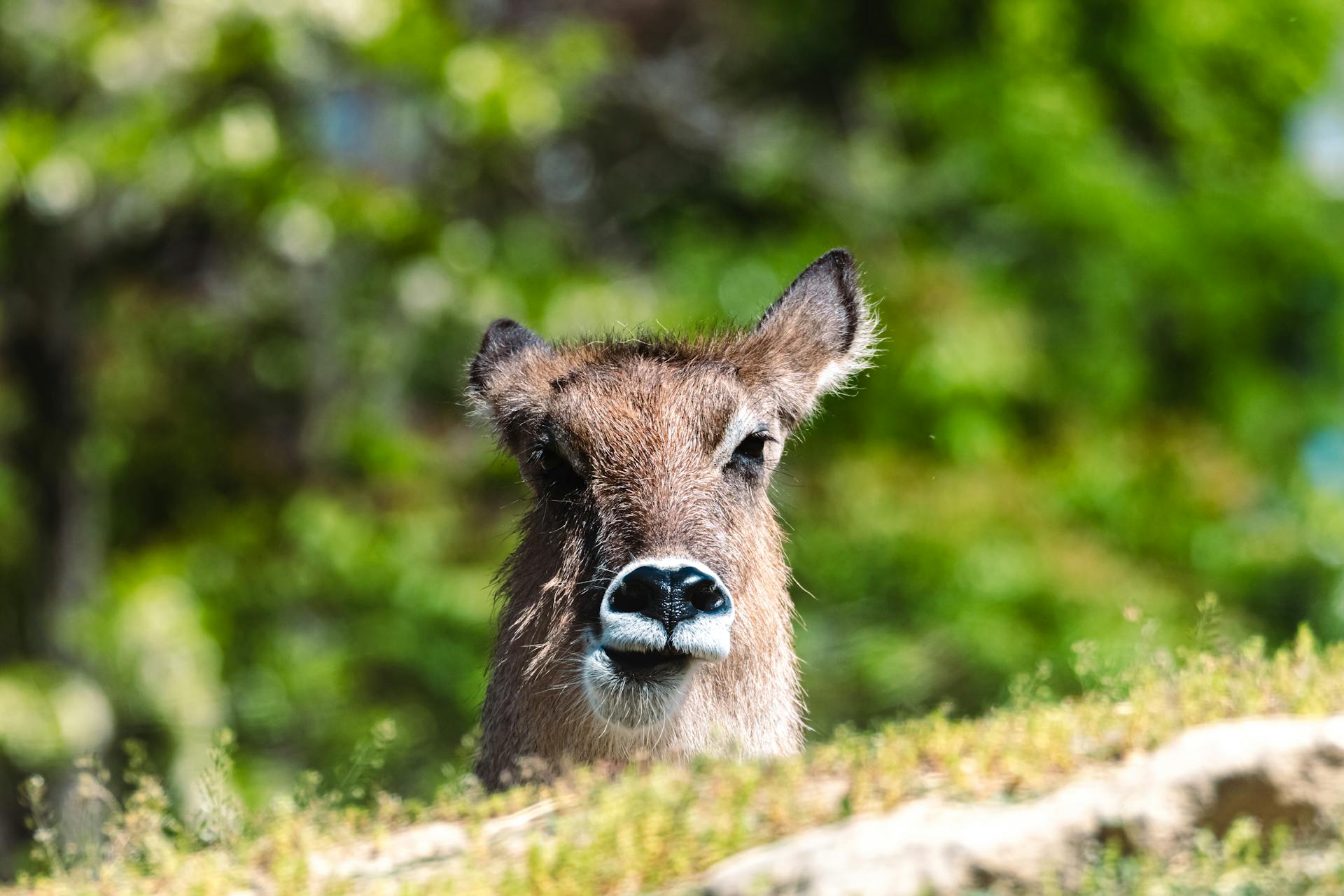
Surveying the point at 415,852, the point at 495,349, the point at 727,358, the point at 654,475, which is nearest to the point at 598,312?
the point at 495,349

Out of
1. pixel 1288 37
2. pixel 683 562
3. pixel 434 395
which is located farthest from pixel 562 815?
pixel 1288 37

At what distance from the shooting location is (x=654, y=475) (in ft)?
20.5

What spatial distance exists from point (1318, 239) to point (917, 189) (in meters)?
5.09

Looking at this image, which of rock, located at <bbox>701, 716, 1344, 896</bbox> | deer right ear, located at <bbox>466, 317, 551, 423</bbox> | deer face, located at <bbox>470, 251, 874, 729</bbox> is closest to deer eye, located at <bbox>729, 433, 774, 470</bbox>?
deer face, located at <bbox>470, 251, 874, 729</bbox>

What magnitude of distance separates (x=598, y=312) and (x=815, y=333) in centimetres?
727

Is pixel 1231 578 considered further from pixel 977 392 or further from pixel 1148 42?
pixel 1148 42

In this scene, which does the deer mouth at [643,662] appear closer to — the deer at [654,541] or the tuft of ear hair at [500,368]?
the deer at [654,541]

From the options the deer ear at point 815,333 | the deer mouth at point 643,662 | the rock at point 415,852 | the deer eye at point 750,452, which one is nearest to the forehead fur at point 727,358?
the deer ear at point 815,333

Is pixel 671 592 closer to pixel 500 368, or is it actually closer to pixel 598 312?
pixel 500 368

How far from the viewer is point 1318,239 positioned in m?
19.7

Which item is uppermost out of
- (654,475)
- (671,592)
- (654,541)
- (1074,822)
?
(654,475)

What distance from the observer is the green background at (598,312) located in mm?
13836

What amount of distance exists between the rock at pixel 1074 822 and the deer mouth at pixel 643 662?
141 centimetres

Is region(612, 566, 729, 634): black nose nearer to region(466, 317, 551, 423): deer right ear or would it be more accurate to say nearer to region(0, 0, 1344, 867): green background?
region(466, 317, 551, 423): deer right ear
